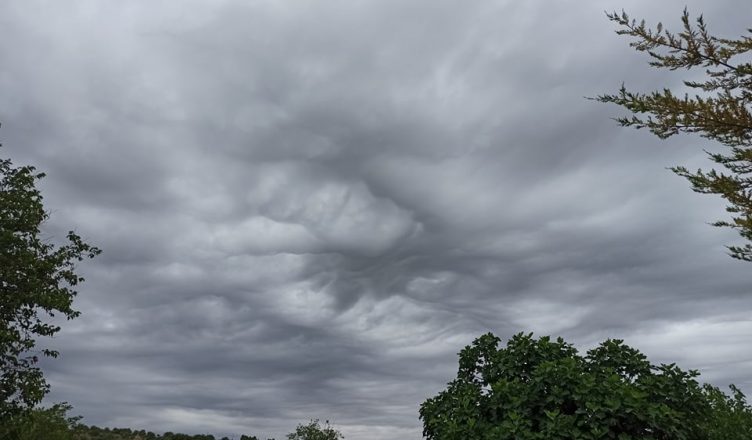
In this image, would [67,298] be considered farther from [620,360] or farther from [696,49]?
[696,49]

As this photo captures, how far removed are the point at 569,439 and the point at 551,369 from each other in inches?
70.7

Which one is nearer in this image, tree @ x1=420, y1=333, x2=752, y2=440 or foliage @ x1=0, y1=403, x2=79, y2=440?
tree @ x1=420, y1=333, x2=752, y2=440

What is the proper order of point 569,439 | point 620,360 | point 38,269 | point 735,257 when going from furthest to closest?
point 38,269 → point 620,360 → point 569,439 → point 735,257

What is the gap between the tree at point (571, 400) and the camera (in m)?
12.7

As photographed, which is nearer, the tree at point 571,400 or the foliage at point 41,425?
the tree at point 571,400

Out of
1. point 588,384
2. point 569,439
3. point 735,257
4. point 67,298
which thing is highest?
point 67,298

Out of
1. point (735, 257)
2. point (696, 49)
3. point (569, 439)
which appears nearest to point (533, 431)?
point (569, 439)

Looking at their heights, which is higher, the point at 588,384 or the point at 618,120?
the point at 618,120

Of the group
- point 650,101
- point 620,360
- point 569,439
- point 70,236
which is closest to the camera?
point 569,439

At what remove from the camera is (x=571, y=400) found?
540 inches

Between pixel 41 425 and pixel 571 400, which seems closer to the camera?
pixel 571 400

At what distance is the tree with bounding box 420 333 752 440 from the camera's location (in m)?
12.7

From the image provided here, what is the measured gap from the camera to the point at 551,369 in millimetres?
13953

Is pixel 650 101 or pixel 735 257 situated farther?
pixel 650 101
